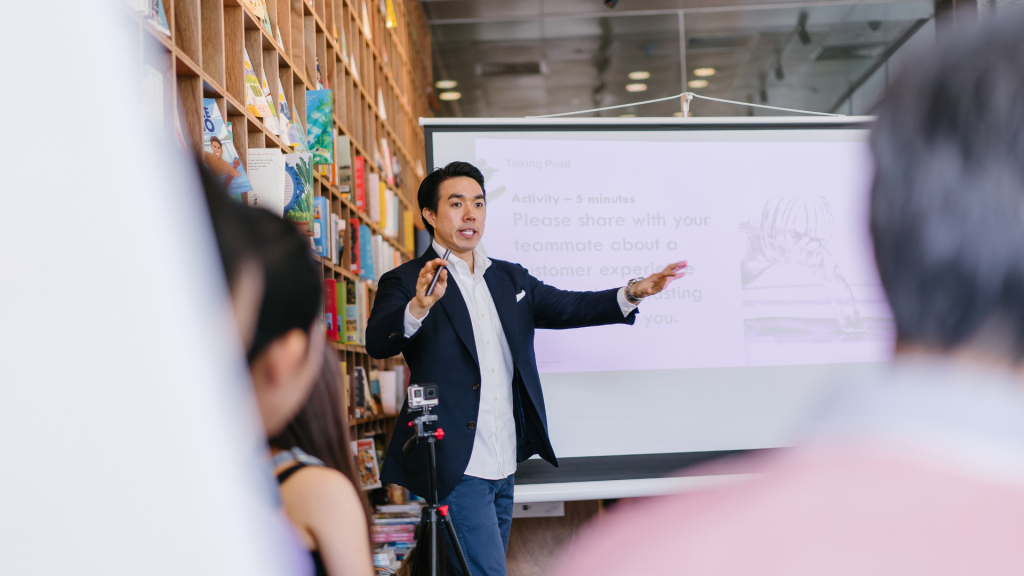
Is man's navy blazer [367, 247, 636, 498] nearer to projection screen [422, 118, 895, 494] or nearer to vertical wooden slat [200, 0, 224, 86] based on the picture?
projection screen [422, 118, 895, 494]

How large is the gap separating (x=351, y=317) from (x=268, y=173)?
1.37 metres

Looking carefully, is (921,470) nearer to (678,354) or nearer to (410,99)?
(678,354)

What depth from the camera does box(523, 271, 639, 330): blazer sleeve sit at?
2.29 metres

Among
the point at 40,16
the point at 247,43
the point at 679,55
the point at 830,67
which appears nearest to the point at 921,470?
the point at 40,16

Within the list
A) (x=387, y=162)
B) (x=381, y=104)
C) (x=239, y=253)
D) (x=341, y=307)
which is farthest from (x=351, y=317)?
(x=239, y=253)

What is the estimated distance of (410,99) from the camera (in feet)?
18.9

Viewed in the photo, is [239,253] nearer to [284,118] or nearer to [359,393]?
[284,118]

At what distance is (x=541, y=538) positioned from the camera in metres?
2.91

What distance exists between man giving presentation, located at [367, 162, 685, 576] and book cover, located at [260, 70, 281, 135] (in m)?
0.47

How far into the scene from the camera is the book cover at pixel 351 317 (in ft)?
10.3

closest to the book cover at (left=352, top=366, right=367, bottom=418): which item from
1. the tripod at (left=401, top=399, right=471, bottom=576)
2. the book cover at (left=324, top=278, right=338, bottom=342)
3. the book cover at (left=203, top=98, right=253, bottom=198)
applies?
the book cover at (left=324, top=278, right=338, bottom=342)

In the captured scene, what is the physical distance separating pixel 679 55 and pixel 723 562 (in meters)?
6.92

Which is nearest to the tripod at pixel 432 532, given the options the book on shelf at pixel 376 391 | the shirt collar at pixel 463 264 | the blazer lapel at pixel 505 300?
the blazer lapel at pixel 505 300

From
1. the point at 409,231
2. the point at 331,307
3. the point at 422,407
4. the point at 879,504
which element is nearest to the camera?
the point at 879,504
